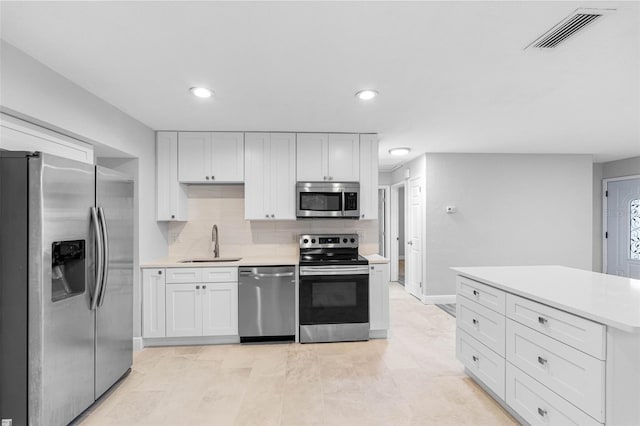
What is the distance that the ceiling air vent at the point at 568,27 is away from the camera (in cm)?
165

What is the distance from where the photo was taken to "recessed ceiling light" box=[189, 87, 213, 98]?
8.55 feet

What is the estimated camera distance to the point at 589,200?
5.38 metres

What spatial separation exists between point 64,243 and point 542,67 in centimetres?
332

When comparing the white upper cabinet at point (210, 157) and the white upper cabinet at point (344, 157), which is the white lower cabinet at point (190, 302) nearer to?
the white upper cabinet at point (210, 157)

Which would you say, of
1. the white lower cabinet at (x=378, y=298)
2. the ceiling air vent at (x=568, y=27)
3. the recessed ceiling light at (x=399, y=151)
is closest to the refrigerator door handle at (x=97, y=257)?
the white lower cabinet at (x=378, y=298)

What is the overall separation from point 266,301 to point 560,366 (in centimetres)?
260

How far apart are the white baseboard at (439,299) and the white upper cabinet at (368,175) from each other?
6.69 feet

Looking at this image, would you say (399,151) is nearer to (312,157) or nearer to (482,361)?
(312,157)

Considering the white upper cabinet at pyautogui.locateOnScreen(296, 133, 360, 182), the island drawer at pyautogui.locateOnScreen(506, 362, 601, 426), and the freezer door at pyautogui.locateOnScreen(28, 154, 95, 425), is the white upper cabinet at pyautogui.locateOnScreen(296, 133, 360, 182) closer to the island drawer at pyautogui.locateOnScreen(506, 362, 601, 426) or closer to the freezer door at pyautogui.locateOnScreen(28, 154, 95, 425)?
the freezer door at pyautogui.locateOnScreen(28, 154, 95, 425)

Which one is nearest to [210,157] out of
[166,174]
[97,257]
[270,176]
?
[166,174]

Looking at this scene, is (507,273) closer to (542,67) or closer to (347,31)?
(542,67)

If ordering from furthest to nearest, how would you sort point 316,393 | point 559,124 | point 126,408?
point 559,124 → point 316,393 → point 126,408

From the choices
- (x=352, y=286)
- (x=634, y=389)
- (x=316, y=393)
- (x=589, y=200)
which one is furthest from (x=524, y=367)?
(x=589, y=200)

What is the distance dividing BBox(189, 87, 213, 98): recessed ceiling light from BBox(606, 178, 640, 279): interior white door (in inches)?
273
